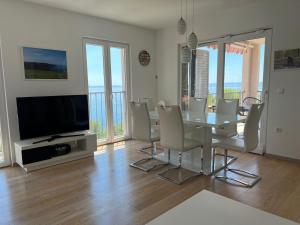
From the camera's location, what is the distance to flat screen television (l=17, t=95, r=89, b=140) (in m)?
3.35

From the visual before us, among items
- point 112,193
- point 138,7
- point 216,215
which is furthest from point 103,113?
point 216,215

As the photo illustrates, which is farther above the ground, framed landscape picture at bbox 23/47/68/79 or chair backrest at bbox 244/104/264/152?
framed landscape picture at bbox 23/47/68/79

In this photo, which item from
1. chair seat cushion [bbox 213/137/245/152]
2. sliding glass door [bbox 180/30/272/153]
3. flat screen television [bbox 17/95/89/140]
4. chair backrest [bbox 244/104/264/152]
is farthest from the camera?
sliding glass door [bbox 180/30/272/153]

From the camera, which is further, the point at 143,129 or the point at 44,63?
the point at 44,63

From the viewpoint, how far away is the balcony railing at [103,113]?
451cm

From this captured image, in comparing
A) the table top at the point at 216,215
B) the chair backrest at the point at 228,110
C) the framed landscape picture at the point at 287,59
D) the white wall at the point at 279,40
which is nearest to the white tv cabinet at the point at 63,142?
the chair backrest at the point at 228,110

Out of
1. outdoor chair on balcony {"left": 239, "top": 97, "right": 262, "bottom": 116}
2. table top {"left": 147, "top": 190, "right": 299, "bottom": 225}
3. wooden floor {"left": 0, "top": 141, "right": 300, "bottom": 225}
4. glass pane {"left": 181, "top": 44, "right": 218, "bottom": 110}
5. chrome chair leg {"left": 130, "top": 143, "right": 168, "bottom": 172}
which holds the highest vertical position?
glass pane {"left": 181, "top": 44, "right": 218, "bottom": 110}

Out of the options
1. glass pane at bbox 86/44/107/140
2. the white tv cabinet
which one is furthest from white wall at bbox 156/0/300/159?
the white tv cabinet

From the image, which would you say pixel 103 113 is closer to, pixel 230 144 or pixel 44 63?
pixel 44 63

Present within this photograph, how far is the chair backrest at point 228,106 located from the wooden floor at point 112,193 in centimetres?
83

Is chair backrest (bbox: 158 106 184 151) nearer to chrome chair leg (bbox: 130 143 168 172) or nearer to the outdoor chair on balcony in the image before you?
chrome chair leg (bbox: 130 143 168 172)

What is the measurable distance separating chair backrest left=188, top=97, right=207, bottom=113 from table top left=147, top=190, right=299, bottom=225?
3021mm

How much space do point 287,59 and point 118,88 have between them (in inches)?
126

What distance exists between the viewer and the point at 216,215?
37.5 inches
